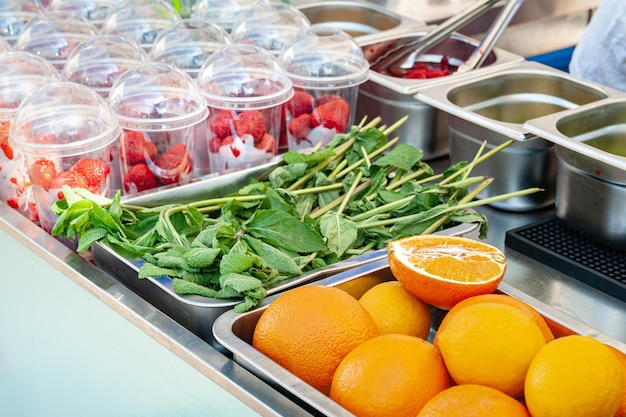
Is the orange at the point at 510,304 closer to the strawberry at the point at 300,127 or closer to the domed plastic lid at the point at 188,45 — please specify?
the strawberry at the point at 300,127

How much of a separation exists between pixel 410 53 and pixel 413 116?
358 millimetres

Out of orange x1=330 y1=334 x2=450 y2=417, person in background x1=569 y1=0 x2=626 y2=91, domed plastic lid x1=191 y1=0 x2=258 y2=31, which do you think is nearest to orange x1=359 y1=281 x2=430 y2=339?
orange x1=330 y1=334 x2=450 y2=417

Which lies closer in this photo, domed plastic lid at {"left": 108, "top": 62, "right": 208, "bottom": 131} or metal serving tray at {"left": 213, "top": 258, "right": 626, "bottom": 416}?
metal serving tray at {"left": 213, "top": 258, "right": 626, "bottom": 416}

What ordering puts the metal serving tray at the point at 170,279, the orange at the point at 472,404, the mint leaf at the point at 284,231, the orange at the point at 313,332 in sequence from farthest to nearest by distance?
the mint leaf at the point at 284,231 → the metal serving tray at the point at 170,279 → the orange at the point at 313,332 → the orange at the point at 472,404

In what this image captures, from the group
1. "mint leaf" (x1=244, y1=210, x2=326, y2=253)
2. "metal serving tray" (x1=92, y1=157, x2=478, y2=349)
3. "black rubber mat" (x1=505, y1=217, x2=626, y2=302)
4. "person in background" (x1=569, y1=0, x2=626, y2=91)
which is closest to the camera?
"metal serving tray" (x1=92, y1=157, x2=478, y2=349)

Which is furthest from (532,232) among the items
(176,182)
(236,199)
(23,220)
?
(23,220)

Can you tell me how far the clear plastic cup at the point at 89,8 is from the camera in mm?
2219

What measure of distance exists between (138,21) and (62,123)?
1.93 ft

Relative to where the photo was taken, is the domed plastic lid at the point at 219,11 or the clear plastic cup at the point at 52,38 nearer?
the clear plastic cup at the point at 52,38

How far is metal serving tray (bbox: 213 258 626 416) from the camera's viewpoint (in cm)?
106

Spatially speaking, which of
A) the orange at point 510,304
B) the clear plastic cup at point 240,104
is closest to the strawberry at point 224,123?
the clear plastic cup at point 240,104

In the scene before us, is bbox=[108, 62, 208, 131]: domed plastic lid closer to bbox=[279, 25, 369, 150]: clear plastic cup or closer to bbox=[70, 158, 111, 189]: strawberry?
bbox=[70, 158, 111, 189]: strawberry

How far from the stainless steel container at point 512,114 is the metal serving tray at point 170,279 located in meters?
0.36

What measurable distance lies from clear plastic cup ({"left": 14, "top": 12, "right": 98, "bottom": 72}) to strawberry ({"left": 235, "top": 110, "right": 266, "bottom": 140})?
0.47 metres
